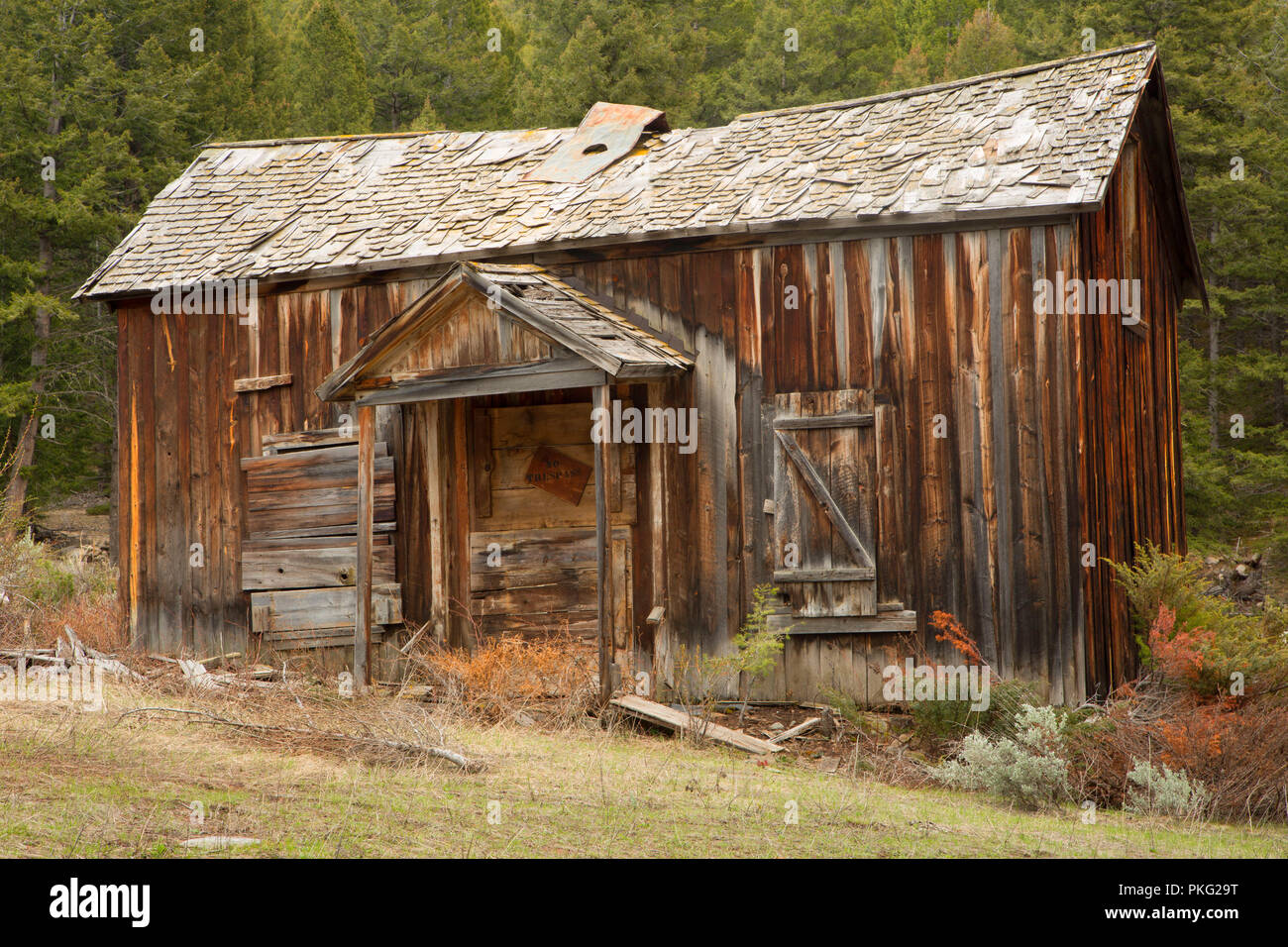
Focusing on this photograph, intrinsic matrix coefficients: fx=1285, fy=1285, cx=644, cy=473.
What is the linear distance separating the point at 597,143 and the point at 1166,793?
8.40m

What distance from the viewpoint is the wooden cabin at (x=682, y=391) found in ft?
33.0

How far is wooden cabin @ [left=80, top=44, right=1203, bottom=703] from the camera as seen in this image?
10070 mm

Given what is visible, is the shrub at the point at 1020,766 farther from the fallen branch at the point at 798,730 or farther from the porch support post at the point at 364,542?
the porch support post at the point at 364,542

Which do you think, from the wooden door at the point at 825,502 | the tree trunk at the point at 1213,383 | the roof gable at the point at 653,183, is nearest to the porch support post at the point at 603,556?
the wooden door at the point at 825,502

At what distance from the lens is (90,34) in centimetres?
2381

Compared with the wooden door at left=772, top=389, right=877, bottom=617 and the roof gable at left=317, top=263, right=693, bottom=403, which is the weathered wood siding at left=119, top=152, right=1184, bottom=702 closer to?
the wooden door at left=772, top=389, right=877, bottom=617

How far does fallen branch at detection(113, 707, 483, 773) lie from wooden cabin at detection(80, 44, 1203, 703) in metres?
2.23

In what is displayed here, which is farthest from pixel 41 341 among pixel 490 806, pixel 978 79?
pixel 490 806

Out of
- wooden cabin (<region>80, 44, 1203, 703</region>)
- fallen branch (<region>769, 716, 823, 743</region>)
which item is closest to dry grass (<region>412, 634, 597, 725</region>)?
wooden cabin (<region>80, 44, 1203, 703</region>)

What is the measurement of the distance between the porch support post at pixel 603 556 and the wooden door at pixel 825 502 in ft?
4.80

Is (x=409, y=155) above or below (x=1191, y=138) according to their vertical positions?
below

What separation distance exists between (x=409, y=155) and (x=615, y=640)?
240 inches

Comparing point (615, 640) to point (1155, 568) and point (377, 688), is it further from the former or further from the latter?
point (1155, 568)

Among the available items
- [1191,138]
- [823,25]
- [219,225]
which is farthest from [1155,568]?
[823,25]
